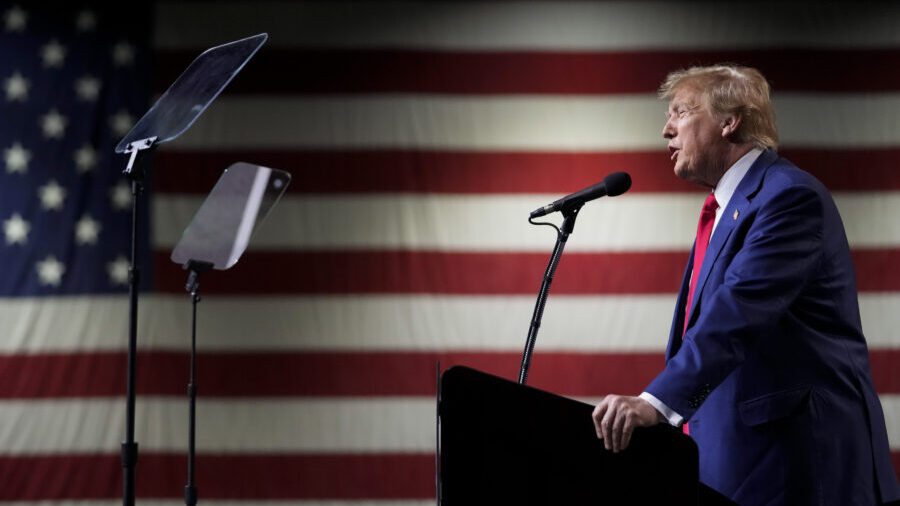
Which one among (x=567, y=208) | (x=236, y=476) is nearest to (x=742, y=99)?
(x=567, y=208)

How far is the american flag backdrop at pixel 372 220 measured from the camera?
9.32ft

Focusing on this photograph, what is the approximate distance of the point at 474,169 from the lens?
2.88 metres

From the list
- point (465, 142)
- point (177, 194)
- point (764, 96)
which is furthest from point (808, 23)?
point (177, 194)

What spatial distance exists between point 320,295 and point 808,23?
2.00 meters

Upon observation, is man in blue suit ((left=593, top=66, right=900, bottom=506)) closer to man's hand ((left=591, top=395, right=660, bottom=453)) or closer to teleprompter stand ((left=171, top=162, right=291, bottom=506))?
man's hand ((left=591, top=395, right=660, bottom=453))

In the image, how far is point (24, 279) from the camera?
2.86 metres

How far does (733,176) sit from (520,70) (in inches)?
60.1

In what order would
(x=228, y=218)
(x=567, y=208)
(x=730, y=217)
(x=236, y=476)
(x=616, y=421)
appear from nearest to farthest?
(x=616, y=421) → (x=730, y=217) → (x=567, y=208) → (x=228, y=218) → (x=236, y=476)

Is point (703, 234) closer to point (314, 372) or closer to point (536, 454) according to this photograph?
point (536, 454)

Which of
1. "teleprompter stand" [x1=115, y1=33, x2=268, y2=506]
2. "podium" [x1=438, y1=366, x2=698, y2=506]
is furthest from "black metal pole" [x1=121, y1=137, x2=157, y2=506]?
"podium" [x1=438, y1=366, x2=698, y2=506]

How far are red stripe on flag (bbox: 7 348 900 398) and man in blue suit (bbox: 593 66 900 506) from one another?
4.73 ft

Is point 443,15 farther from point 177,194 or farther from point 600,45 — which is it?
point 177,194

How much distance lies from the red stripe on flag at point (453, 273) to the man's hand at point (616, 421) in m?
1.76

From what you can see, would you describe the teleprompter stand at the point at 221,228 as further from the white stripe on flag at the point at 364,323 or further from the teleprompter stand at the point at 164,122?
the white stripe on flag at the point at 364,323
